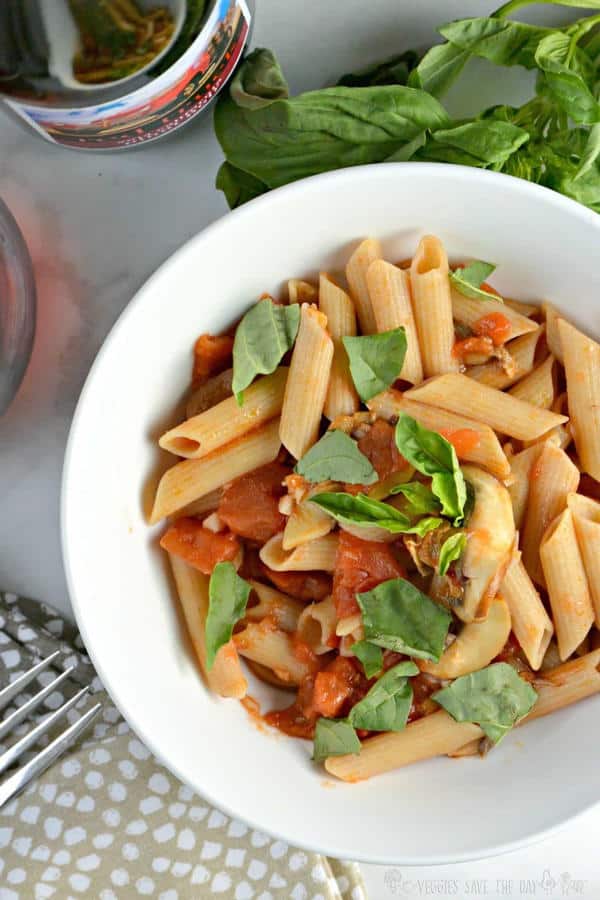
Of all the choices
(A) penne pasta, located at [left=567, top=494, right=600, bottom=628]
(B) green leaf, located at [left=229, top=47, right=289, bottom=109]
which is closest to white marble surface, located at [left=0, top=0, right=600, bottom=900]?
(B) green leaf, located at [left=229, top=47, right=289, bottom=109]

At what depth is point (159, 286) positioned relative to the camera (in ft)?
4.54

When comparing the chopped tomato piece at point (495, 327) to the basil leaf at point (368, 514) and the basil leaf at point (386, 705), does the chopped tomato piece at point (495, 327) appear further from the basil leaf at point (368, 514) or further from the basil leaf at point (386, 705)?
the basil leaf at point (386, 705)

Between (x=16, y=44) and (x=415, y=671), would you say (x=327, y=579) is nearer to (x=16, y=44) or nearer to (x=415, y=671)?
(x=415, y=671)

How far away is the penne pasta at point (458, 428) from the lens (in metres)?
1.45

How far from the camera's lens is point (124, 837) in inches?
70.9

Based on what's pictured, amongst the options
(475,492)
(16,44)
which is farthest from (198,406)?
(16,44)

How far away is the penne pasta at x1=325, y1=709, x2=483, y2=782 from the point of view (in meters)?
1.50

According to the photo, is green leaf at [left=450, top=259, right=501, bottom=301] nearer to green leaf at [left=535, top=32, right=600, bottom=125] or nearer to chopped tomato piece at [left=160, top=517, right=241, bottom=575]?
green leaf at [left=535, top=32, right=600, bottom=125]

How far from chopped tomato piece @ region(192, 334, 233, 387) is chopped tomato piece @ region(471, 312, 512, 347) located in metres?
0.38

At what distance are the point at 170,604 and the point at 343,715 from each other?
32 cm

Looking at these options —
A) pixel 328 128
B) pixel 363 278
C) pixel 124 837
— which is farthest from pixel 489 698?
pixel 328 128

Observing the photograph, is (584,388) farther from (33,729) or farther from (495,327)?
(33,729)

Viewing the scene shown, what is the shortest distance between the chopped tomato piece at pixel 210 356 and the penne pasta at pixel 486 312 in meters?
0.35

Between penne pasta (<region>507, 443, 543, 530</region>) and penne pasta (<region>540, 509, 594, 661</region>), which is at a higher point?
penne pasta (<region>507, 443, 543, 530</region>)
